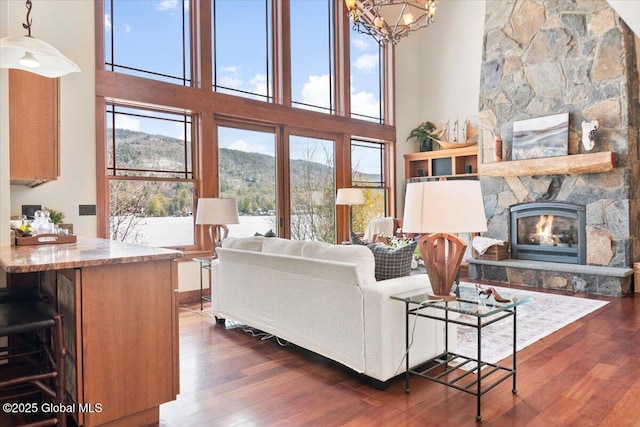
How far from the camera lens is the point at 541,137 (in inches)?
240

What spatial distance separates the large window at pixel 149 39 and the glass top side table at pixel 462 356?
4162 millimetres

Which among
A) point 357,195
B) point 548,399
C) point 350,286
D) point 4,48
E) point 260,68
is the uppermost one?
point 260,68

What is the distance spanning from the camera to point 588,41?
18.8ft

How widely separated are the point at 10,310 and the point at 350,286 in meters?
1.88

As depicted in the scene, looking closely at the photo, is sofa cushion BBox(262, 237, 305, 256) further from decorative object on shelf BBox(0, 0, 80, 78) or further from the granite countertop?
decorative object on shelf BBox(0, 0, 80, 78)

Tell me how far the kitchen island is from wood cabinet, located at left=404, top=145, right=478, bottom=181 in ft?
19.5

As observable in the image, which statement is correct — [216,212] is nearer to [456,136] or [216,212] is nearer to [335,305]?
[335,305]

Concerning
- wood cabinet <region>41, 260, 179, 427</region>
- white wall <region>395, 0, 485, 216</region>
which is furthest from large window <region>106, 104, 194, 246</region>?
white wall <region>395, 0, 485, 216</region>

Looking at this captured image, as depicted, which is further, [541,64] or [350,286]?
[541,64]

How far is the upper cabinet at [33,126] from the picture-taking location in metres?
3.01

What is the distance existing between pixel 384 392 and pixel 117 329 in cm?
162

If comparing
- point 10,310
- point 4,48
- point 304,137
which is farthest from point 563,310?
point 4,48

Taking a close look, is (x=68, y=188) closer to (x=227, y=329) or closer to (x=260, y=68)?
(x=227, y=329)

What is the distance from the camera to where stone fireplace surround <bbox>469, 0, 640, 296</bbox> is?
5.47 m
